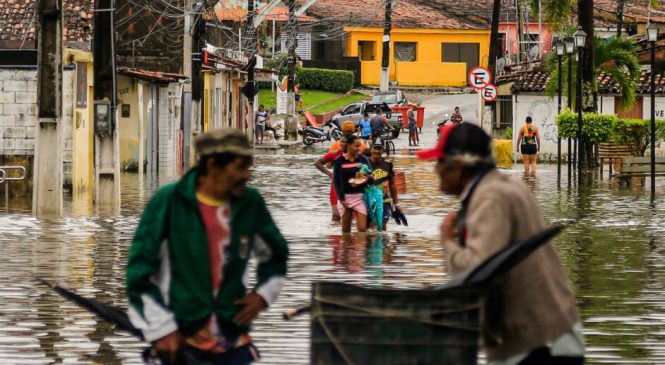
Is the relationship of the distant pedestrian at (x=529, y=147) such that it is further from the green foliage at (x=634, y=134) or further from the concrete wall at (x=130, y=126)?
the concrete wall at (x=130, y=126)

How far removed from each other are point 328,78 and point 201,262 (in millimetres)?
79064

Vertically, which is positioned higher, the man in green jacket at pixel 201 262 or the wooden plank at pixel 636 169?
the man in green jacket at pixel 201 262

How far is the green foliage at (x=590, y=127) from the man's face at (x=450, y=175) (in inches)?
1197

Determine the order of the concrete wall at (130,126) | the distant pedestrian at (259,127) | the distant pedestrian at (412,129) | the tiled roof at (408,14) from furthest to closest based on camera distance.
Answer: the tiled roof at (408,14) < the distant pedestrian at (259,127) < the distant pedestrian at (412,129) < the concrete wall at (130,126)

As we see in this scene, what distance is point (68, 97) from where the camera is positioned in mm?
29672

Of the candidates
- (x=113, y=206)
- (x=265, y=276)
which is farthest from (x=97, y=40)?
(x=265, y=276)

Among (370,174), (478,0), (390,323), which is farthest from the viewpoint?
(478,0)

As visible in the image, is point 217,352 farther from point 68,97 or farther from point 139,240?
point 68,97

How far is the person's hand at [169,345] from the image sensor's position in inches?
239

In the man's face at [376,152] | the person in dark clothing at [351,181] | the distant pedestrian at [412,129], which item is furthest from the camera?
the distant pedestrian at [412,129]

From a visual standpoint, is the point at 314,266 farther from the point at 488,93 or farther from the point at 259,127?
the point at 259,127

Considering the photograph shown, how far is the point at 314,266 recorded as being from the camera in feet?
53.5

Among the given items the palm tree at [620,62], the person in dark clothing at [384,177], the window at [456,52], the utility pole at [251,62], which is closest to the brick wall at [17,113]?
the person in dark clothing at [384,177]

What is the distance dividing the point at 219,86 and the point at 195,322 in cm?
5244
